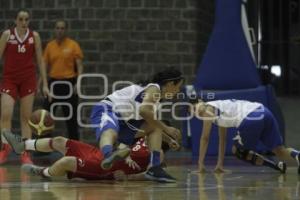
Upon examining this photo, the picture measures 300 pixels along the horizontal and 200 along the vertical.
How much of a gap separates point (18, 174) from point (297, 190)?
3.55m

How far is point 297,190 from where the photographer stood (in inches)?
324

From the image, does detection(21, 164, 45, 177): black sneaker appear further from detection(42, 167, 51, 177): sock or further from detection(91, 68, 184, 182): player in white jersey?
detection(91, 68, 184, 182): player in white jersey

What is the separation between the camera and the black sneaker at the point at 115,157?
27.1 feet

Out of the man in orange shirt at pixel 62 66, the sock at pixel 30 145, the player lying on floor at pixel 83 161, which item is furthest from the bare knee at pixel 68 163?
the man in orange shirt at pixel 62 66

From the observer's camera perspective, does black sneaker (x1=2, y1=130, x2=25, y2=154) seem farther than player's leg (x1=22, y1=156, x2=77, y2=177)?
Yes

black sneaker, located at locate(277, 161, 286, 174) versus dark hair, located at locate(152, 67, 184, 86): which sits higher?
dark hair, located at locate(152, 67, 184, 86)

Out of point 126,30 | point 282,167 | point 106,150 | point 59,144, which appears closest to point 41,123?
point 59,144

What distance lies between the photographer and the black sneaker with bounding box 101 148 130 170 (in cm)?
827

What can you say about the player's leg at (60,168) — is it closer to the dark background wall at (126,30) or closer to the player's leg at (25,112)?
the player's leg at (25,112)

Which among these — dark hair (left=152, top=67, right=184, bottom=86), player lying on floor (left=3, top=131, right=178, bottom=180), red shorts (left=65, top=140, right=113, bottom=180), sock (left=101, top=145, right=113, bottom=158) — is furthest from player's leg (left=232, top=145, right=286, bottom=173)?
sock (left=101, top=145, right=113, bottom=158)

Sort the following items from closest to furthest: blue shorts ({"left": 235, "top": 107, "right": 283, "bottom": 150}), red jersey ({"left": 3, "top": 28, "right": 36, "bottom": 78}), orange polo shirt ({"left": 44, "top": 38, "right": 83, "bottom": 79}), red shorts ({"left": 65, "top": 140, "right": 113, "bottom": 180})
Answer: red shorts ({"left": 65, "top": 140, "right": 113, "bottom": 180})
blue shorts ({"left": 235, "top": 107, "right": 283, "bottom": 150})
red jersey ({"left": 3, "top": 28, "right": 36, "bottom": 78})
orange polo shirt ({"left": 44, "top": 38, "right": 83, "bottom": 79})

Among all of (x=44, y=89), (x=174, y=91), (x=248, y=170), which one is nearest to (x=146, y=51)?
(x=44, y=89)

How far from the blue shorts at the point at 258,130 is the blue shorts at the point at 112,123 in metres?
1.65

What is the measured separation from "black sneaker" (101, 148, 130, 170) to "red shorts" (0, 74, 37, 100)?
3.31 m
